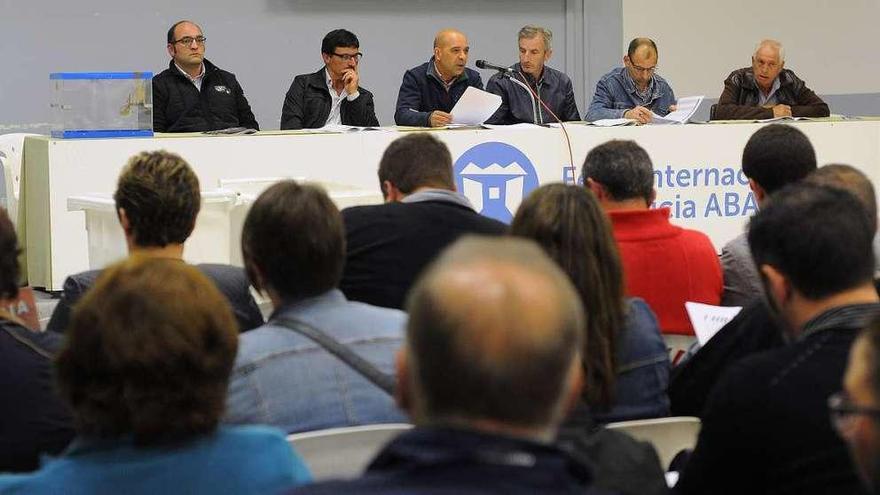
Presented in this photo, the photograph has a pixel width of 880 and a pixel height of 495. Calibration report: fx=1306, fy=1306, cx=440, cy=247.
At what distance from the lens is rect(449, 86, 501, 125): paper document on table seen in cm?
664

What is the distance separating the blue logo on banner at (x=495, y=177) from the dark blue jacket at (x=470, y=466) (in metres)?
5.27

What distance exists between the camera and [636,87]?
26.9 ft

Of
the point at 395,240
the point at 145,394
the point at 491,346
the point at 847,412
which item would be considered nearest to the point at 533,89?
the point at 395,240

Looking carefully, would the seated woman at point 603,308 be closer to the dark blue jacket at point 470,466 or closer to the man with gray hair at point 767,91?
the dark blue jacket at point 470,466

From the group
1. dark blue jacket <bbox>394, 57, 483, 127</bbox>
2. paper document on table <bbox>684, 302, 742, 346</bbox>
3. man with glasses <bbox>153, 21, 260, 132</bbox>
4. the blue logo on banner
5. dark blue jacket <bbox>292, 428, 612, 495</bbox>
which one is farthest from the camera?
dark blue jacket <bbox>394, 57, 483, 127</bbox>

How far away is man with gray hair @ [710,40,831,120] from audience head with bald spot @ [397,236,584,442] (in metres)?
6.95

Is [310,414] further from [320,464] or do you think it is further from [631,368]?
[631,368]

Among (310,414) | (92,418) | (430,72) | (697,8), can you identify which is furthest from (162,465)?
(697,8)

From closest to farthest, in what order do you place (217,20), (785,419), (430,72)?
(785,419), (430,72), (217,20)

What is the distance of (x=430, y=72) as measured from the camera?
7.82 m

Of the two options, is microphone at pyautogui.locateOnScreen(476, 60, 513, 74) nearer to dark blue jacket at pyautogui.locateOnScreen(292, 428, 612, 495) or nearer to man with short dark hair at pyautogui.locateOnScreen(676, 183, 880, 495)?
man with short dark hair at pyautogui.locateOnScreen(676, 183, 880, 495)

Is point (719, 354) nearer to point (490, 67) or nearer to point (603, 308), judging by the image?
point (603, 308)

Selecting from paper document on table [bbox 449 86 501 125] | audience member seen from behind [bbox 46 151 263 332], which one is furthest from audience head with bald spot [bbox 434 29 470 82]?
audience member seen from behind [bbox 46 151 263 332]

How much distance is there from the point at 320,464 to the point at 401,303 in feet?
3.96
